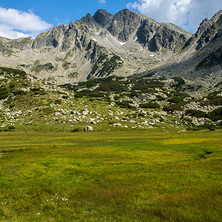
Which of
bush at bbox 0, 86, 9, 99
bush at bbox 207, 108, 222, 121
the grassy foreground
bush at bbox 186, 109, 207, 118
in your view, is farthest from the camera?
bush at bbox 0, 86, 9, 99

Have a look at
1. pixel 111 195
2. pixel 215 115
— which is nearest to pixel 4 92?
pixel 215 115

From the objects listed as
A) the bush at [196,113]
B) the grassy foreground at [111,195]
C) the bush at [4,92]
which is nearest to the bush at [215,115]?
the bush at [196,113]

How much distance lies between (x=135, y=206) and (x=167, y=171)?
28.3 ft

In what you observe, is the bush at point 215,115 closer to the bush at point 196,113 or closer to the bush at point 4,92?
the bush at point 196,113

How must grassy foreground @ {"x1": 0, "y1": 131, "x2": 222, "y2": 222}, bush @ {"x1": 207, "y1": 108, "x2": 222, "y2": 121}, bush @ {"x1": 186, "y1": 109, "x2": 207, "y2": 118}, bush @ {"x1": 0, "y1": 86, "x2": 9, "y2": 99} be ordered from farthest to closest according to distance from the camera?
bush @ {"x1": 0, "y1": 86, "x2": 9, "y2": 99} < bush @ {"x1": 186, "y1": 109, "x2": 207, "y2": 118} < bush @ {"x1": 207, "y1": 108, "x2": 222, "y2": 121} < grassy foreground @ {"x1": 0, "y1": 131, "x2": 222, "y2": 222}

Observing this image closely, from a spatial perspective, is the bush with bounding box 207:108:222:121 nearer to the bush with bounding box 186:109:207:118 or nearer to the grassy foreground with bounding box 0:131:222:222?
the bush with bounding box 186:109:207:118

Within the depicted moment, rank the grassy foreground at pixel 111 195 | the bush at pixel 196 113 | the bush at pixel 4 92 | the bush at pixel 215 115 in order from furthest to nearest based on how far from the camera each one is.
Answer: the bush at pixel 4 92
the bush at pixel 196 113
the bush at pixel 215 115
the grassy foreground at pixel 111 195

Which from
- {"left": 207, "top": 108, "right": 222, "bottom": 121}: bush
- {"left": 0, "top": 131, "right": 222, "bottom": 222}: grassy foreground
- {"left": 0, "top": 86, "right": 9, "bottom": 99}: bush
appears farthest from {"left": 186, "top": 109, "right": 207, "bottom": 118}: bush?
{"left": 0, "top": 86, "right": 9, "bottom": 99}: bush

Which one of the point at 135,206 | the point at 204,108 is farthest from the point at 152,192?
the point at 204,108

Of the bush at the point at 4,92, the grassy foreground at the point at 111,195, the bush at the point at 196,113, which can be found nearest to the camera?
the grassy foreground at the point at 111,195

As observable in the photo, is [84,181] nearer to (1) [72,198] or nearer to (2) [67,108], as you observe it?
(1) [72,198]

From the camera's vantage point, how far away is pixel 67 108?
11562 centimetres

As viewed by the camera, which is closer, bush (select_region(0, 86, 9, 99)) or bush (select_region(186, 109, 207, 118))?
bush (select_region(186, 109, 207, 118))

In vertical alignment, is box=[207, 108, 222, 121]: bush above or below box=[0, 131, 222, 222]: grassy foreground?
above
